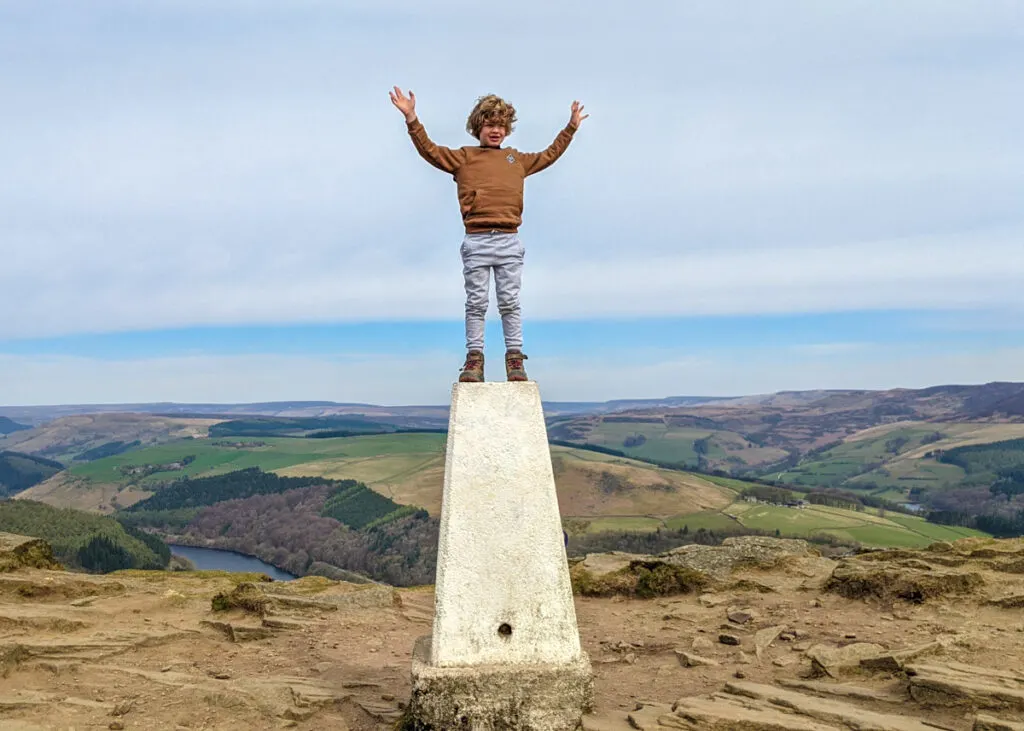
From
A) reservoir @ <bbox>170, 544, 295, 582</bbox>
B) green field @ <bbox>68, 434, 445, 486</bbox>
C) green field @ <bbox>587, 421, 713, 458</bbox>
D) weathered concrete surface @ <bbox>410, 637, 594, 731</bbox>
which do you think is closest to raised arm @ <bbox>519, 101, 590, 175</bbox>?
weathered concrete surface @ <bbox>410, 637, 594, 731</bbox>

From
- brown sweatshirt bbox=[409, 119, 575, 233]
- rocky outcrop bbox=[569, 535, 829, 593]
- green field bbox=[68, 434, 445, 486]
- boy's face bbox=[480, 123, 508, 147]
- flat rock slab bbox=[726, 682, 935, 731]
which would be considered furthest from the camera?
green field bbox=[68, 434, 445, 486]

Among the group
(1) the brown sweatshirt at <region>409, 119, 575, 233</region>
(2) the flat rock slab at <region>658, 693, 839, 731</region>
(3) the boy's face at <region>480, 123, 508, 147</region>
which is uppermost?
(3) the boy's face at <region>480, 123, 508, 147</region>

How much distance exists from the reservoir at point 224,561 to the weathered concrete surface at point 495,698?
69.2 metres

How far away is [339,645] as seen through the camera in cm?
1332

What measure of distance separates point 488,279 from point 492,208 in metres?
0.87

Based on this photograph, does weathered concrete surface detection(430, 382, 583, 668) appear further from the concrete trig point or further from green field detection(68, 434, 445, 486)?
green field detection(68, 434, 445, 486)

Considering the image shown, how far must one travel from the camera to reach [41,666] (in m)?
11.0

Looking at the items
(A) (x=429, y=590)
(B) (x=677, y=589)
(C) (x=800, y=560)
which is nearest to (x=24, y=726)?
(A) (x=429, y=590)

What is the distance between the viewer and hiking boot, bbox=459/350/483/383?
795 cm

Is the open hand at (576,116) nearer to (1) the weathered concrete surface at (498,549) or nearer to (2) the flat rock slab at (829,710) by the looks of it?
(1) the weathered concrete surface at (498,549)

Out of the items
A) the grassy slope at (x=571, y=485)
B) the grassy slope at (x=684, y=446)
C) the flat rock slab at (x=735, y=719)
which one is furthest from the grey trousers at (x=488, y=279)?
the grassy slope at (x=684, y=446)

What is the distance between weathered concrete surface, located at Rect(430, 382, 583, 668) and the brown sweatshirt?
2.11 m

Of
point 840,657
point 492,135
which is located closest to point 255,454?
point 840,657

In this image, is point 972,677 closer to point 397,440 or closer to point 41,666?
point 41,666
